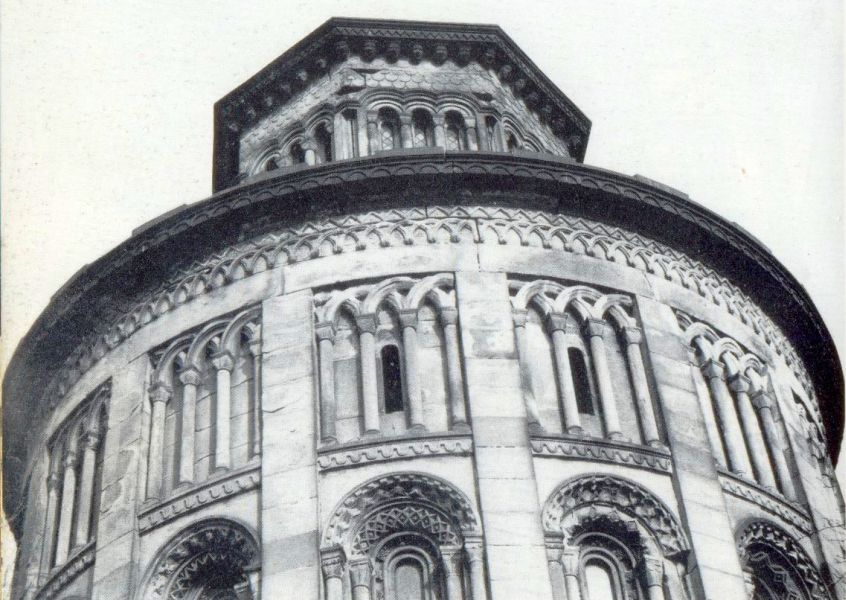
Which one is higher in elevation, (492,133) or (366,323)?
(492,133)

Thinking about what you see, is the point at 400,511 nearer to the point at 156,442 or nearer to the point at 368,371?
the point at 368,371

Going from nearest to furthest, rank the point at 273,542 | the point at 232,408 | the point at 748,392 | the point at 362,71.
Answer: the point at 273,542, the point at 232,408, the point at 748,392, the point at 362,71

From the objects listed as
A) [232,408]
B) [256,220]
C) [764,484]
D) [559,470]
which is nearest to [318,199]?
[256,220]

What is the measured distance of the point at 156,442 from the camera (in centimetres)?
2225

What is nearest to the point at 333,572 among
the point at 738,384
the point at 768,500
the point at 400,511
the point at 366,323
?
the point at 400,511

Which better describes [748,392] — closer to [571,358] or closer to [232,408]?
[571,358]

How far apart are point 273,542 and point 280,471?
3.42 feet

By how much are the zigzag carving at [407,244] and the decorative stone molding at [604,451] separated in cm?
337

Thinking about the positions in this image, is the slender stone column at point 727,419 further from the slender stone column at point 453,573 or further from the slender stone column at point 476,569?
the slender stone column at point 453,573

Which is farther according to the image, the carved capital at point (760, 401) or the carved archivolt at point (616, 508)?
the carved capital at point (760, 401)

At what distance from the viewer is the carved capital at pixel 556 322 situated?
22.3 m

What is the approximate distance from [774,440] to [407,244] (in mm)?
6070

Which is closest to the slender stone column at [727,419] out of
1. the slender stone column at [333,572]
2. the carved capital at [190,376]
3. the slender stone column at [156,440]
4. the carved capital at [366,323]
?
the carved capital at [366,323]

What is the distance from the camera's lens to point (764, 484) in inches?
882
